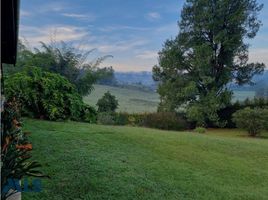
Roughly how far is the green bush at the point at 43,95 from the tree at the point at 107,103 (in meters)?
A: 7.83

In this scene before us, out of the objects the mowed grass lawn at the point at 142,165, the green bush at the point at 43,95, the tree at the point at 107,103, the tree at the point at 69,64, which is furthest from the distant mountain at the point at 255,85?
the mowed grass lawn at the point at 142,165

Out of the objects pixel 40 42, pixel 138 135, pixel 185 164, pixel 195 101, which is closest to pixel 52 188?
pixel 185 164

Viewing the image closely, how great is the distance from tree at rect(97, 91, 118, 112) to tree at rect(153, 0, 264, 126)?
8.82 ft

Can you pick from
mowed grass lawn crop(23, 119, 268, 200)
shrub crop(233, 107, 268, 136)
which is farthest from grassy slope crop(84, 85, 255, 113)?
mowed grass lawn crop(23, 119, 268, 200)

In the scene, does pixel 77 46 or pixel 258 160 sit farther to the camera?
pixel 77 46

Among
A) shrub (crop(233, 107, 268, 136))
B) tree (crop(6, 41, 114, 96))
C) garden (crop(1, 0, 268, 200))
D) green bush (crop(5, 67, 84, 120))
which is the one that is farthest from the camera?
tree (crop(6, 41, 114, 96))

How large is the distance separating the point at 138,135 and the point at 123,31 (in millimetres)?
16040

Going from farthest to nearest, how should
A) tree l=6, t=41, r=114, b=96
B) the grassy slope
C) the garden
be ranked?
the grassy slope
tree l=6, t=41, r=114, b=96
the garden

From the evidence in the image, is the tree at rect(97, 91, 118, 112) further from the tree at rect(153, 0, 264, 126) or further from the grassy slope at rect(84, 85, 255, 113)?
the tree at rect(153, 0, 264, 126)

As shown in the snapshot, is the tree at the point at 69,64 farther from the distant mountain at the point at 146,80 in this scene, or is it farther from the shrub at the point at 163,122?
the distant mountain at the point at 146,80

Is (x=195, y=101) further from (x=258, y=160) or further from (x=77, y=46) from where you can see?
(x=258, y=160)

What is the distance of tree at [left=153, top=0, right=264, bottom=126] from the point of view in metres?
19.8

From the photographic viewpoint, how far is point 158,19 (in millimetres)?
22172

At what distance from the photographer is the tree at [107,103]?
1973 cm
